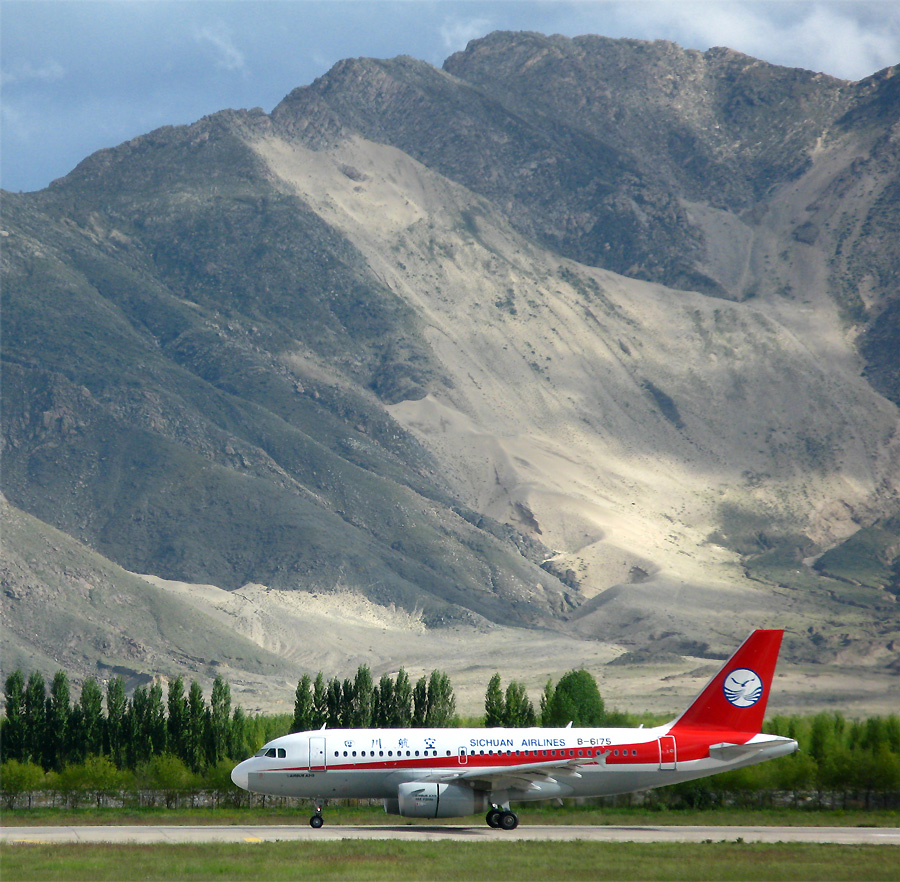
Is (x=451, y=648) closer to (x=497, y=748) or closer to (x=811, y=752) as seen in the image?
(x=811, y=752)

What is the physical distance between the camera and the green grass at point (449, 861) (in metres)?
37.7

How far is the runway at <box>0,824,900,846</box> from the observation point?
153 feet

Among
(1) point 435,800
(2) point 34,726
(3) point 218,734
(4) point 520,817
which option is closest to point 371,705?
(3) point 218,734

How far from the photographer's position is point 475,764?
50.4 metres

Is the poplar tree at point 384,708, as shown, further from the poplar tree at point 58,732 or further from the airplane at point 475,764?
the airplane at point 475,764

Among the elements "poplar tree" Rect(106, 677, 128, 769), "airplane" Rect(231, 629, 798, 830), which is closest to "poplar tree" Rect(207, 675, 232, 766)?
"poplar tree" Rect(106, 677, 128, 769)

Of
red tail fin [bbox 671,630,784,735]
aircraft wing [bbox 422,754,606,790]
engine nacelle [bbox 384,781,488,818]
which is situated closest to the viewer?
aircraft wing [bbox 422,754,606,790]

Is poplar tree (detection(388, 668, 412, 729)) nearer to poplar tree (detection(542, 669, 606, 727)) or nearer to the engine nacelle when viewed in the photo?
poplar tree (detection(542, 669, 606, 727))

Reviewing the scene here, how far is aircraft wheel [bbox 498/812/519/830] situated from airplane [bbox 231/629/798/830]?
4cm

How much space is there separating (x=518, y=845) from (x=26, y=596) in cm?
14979

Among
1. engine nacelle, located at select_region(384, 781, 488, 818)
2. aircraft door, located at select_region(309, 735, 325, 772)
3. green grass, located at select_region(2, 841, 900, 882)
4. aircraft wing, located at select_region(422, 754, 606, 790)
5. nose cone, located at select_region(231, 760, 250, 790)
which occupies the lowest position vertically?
green grass, located at select_region(2, 841, 900, 882)

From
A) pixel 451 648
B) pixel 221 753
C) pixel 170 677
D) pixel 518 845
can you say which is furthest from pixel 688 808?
pixel 451 648

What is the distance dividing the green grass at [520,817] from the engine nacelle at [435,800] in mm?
4020

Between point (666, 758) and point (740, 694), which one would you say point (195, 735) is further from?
point (740, 694)
